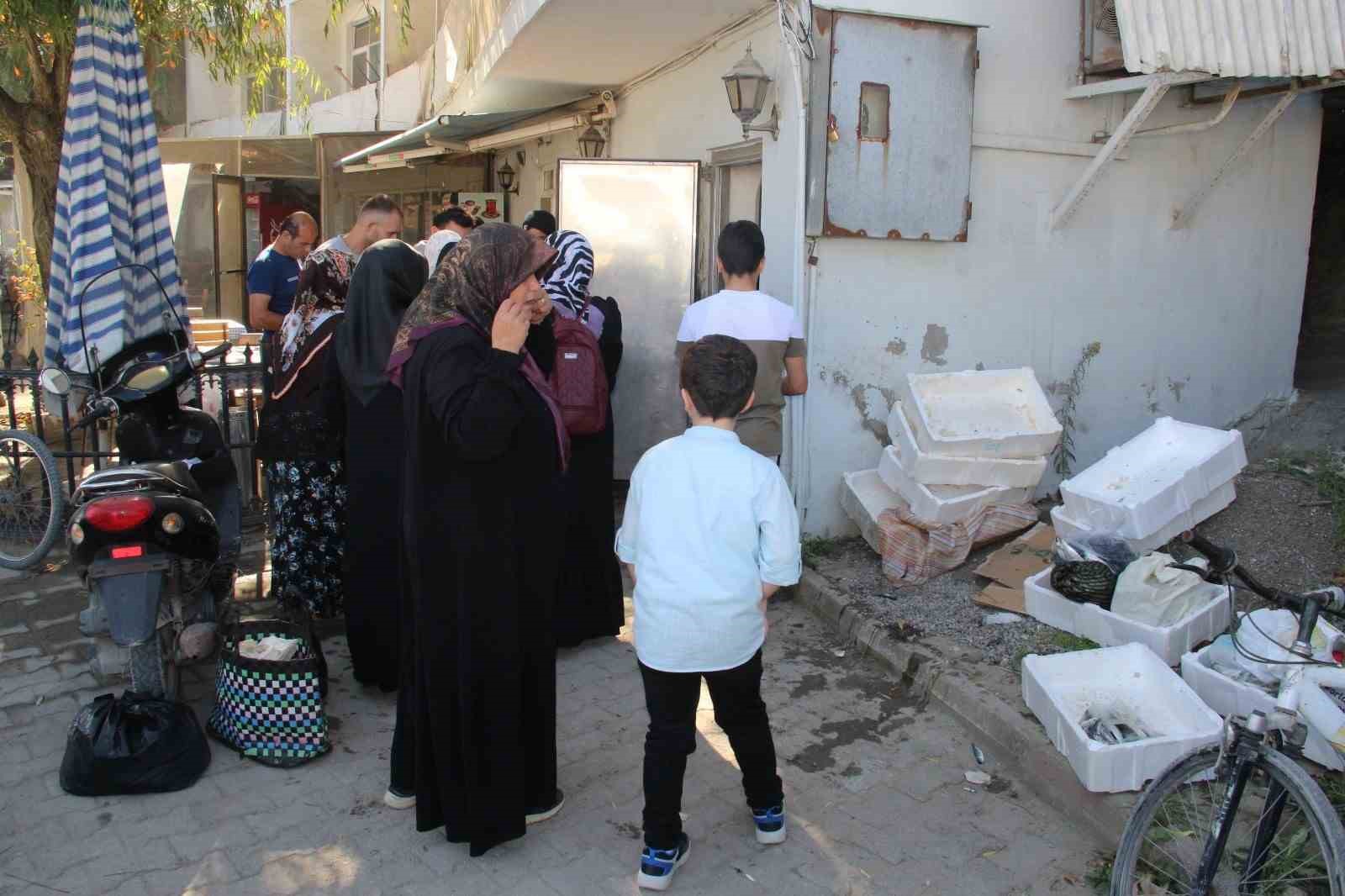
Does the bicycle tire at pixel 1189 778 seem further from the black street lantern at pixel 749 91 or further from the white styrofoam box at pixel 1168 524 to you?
the black street lantern at pixel 749 91

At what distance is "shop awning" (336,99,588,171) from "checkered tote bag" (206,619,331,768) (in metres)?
6.53

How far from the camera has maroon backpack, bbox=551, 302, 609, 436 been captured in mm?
4617

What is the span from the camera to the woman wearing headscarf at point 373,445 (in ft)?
13.3

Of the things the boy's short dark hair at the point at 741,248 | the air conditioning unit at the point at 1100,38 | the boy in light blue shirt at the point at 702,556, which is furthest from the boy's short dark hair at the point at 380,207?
the air conditioning unit at the point at 1100,38

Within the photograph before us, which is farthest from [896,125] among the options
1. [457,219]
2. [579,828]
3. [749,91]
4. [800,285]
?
[579,828]

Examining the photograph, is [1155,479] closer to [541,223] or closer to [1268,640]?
[1268,640]

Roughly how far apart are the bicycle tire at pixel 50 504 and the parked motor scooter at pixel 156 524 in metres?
0.87

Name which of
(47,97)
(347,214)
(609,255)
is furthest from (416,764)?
(347,214)

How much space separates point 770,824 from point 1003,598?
2.09m

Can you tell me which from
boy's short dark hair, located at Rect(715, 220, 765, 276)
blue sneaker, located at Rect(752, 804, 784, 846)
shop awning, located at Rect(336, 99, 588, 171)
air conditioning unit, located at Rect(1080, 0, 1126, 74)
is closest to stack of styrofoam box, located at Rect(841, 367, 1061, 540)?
boy's short dark hair, located at Rect(715, 220, 765, 276)

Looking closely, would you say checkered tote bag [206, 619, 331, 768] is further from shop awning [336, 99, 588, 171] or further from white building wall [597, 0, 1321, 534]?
shop awning [336, 99, 588, 171]

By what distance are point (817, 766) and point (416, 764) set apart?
148 cm

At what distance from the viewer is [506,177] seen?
39.9 ft

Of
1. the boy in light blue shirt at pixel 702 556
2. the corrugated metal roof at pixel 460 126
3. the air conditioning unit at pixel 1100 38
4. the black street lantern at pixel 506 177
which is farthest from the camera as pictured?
the black street lantern at pixel 506 177
